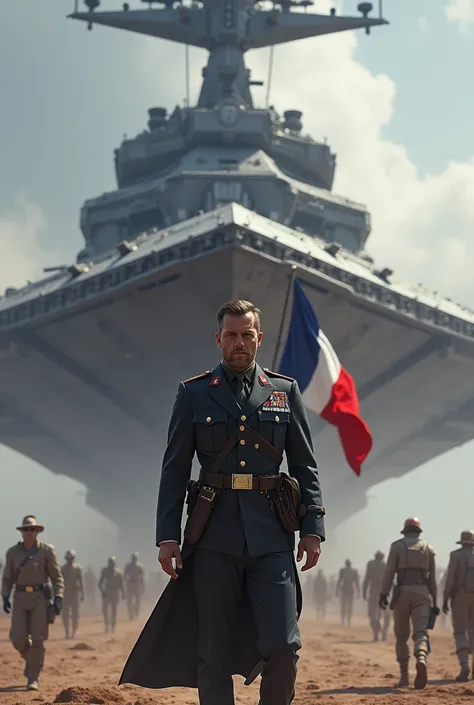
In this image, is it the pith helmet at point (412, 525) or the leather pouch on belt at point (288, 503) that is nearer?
the leather pouch on belt at point (288, 503)

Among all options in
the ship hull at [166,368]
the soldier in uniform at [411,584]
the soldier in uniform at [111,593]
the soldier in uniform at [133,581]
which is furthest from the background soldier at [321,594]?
the soldier in uniform at [411,584]

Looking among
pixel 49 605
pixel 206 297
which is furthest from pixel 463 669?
pixel 206 297

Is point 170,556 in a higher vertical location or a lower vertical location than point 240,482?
lower

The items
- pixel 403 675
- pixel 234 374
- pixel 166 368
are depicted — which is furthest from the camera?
pixel 166 368

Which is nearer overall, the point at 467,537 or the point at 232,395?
the point at 232,395

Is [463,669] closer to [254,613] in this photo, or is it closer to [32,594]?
[32,594]

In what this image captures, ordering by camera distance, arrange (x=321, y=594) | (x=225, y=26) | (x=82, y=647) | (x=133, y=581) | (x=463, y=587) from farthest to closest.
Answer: (x=225, y=26)
(x=321, y=594)
(x=133, y=581)
(x=82, y=647)
(x=463, y=587)

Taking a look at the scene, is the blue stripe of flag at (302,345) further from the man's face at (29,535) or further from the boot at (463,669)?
the man's face at (29,535)
